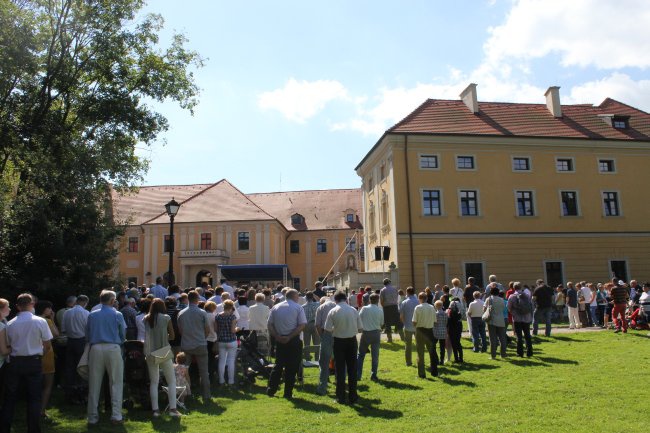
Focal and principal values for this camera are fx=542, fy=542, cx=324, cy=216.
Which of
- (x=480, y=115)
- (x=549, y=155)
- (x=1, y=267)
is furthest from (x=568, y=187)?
(x=1, y=267)

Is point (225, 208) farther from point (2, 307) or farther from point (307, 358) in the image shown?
point (2, 307)

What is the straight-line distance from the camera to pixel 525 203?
32.7 meters

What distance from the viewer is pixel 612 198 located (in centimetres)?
3372

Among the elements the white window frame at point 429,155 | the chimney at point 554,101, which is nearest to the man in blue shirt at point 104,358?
the white window frame at point 429,155

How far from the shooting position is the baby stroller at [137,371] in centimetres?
915

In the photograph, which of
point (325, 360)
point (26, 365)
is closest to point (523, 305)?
point (325, 360)

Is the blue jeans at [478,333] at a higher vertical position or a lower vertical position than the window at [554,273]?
lower

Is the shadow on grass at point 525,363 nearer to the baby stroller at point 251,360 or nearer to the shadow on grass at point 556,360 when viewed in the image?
the shadow on grass at point 556,360

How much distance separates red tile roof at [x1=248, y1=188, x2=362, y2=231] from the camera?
59.0 meters

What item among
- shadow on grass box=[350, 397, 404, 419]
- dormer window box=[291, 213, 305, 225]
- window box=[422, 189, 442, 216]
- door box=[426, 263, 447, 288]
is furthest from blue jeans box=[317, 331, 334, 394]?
dormer window box=[291, 213, 305, 225]

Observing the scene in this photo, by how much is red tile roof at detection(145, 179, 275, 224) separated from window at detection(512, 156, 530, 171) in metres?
26.3

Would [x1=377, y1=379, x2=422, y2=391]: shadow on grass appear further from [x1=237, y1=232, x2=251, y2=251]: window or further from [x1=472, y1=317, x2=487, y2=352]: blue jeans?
[x1=237, y1=232, x2=251, y2=251]: window

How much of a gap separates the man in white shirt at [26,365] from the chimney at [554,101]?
35.4 metres

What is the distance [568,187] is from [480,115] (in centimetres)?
702
